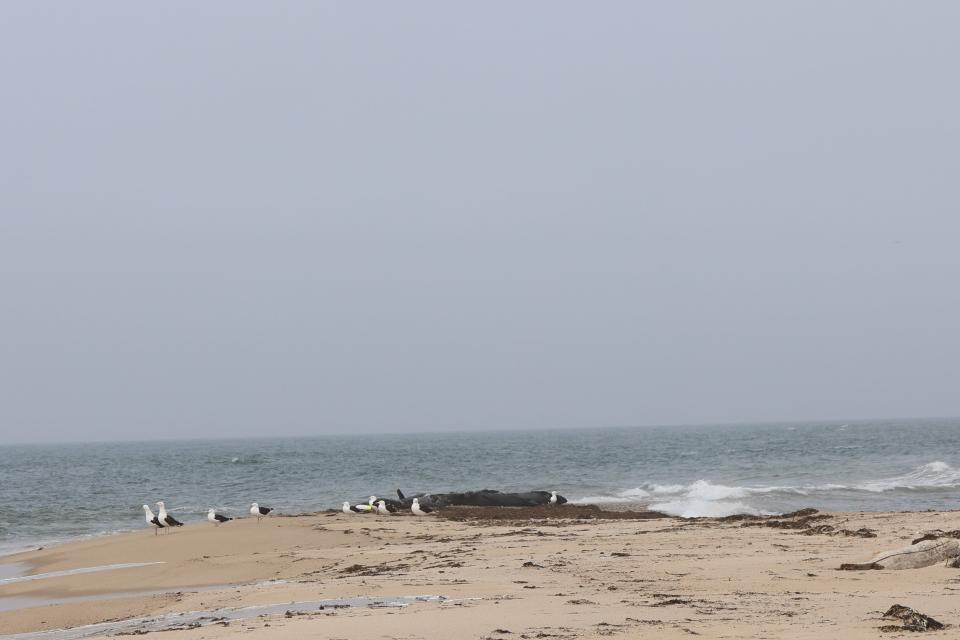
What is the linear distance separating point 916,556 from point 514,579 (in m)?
4.53

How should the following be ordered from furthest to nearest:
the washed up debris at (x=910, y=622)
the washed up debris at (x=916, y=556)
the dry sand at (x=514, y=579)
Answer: the washed up debris at (x=916, y=556) < the dry sand at (x=514, y=579) < the washed up debris at (x=910, y=622)

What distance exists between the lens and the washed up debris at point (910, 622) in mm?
6953

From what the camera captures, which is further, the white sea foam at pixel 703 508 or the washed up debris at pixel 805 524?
the white sea foam at pixel 703 508

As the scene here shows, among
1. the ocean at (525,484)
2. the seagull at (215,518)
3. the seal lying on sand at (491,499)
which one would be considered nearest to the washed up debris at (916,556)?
the ocean at (525,484)

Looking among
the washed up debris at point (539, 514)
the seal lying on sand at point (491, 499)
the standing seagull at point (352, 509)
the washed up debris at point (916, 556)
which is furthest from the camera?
the seal lying on sand at point (491, 499)

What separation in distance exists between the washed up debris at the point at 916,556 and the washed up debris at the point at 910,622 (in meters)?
3.27

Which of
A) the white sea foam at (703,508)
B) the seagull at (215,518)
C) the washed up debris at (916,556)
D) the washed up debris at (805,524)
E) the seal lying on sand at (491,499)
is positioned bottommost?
the white sea foam at (703,508)

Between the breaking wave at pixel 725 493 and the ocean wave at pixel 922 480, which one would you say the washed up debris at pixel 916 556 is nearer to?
the breaking wave at pixel 725 493

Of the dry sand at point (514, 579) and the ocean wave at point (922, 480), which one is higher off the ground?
the dry sand at point (514, 579)

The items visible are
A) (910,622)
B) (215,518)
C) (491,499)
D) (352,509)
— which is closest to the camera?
(910,622)

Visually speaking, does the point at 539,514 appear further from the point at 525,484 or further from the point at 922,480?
the point at 922,480

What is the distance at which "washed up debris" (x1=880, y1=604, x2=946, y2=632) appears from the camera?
695 centimetres

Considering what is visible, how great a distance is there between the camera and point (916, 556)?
10.4m

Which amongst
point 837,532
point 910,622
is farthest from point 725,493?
point 910,622
